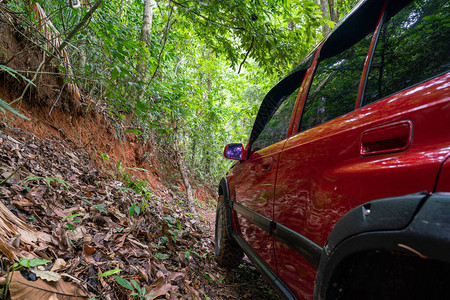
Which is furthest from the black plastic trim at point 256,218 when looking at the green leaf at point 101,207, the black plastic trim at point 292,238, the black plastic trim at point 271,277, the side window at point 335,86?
the green leaf at point 101,207

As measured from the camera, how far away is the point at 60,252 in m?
1.56

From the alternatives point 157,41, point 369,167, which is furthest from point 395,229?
point 157,41

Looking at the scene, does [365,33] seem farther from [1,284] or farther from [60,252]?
[60,252]

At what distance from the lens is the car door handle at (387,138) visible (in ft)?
2.47

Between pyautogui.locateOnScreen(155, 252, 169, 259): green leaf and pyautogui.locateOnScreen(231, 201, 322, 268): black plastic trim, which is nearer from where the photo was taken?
pyautogui.locateOnScreen(231, 201, 322, 268): black plastic trim

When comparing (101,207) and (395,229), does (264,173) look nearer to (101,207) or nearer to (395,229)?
(395,229)

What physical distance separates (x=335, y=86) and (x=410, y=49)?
0.42 meters

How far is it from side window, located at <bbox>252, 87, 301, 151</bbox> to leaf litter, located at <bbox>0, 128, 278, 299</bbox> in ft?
4.64

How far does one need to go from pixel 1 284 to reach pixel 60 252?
486 mm

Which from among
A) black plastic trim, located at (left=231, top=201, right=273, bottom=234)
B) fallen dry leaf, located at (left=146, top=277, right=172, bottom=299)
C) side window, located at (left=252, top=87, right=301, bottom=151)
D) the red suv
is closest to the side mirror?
side window, located at (left=252, top=87, right=301, bottom=151)

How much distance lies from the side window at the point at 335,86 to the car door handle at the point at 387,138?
0.94ft

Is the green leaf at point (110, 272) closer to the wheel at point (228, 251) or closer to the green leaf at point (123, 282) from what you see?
the green leaf at point (123, 282)

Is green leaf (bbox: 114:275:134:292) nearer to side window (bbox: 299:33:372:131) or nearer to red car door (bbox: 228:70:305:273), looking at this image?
red car door (bbox: 228:70:305:273)

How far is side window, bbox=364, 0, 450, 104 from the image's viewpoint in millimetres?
809
